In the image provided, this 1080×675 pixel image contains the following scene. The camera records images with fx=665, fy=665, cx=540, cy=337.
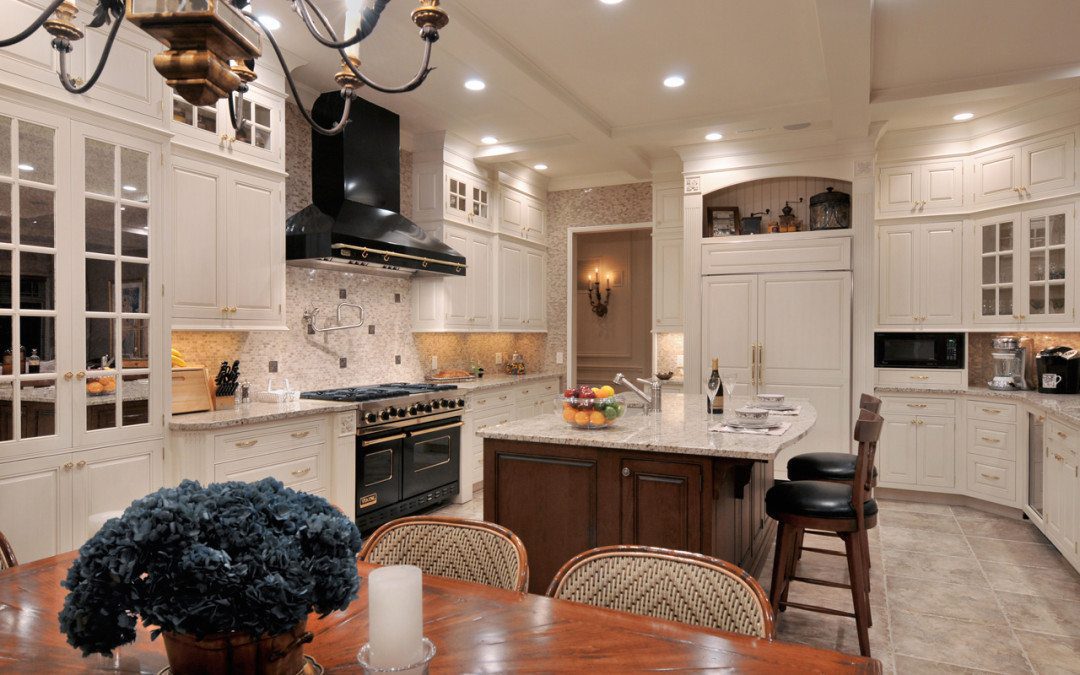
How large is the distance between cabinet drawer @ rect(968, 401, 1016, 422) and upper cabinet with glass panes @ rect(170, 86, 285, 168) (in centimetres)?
504

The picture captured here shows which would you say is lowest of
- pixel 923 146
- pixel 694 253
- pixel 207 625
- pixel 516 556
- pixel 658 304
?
pixel 516 556

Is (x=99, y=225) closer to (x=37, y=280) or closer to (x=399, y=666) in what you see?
(x=37, y=280)

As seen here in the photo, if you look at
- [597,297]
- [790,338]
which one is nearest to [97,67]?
[790,338]

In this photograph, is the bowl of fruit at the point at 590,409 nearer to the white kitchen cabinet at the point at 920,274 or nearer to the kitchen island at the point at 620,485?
→ the kitchen island at the point at 620,485

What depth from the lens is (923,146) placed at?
17.1 ft

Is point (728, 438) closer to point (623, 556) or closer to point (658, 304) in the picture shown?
point (623, 556)

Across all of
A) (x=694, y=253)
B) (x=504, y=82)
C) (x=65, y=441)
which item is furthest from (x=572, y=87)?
(x=65, y=441)

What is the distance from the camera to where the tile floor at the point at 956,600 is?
8.98 ft

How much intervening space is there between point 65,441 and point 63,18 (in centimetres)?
180

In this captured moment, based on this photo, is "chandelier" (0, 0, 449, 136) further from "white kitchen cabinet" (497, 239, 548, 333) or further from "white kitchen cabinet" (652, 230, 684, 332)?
"white kitchen cabinet" (652, 230, 684, 332)

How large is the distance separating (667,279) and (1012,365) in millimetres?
2779

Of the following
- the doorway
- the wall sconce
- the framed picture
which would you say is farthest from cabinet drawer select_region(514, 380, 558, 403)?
the framed picture

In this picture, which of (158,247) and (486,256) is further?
(486,256)

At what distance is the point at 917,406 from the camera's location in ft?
16.7
